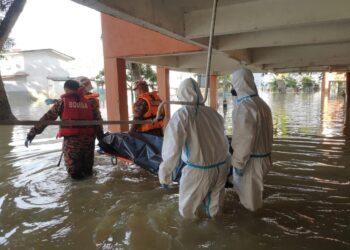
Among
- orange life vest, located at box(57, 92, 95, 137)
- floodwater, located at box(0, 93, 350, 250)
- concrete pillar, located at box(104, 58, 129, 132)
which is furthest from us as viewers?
concrete pillar, located at box(104, 58, 129, 132)

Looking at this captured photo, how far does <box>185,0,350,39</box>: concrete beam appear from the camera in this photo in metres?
4.39

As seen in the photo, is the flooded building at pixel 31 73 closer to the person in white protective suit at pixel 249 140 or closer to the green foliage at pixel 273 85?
the person in white protective suit at pixel 249 140

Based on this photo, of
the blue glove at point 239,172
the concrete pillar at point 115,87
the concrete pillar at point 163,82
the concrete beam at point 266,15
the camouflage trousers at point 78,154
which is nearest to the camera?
the blue glove at point 239,172

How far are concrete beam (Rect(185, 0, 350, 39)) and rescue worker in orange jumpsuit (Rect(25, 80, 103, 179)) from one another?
2022 mm

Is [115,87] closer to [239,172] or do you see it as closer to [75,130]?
[75,130]

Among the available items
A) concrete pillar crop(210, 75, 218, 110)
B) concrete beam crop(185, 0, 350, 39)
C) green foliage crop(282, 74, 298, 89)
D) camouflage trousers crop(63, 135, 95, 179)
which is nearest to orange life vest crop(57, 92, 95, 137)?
camouflage trousers crop(63, 135, 95, 179)

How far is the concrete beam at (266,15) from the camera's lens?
4395 millimetres

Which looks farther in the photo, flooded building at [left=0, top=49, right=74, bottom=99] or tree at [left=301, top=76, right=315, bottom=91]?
tree at [left=301, top=76, right=315, bottom=91]

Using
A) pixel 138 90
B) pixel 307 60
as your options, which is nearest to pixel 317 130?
pixel 307 60

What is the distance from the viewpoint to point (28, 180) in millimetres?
5527

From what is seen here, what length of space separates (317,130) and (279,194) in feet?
21.1

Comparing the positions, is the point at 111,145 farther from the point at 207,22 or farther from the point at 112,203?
the point at 207,22

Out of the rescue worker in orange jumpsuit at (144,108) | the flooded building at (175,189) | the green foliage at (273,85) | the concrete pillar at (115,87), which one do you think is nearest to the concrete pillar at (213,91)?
the flooded building at (175,189)

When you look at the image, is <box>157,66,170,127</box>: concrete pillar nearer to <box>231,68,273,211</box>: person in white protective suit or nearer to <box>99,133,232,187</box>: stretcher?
<box>99,133,232,187</box>: stretcher
